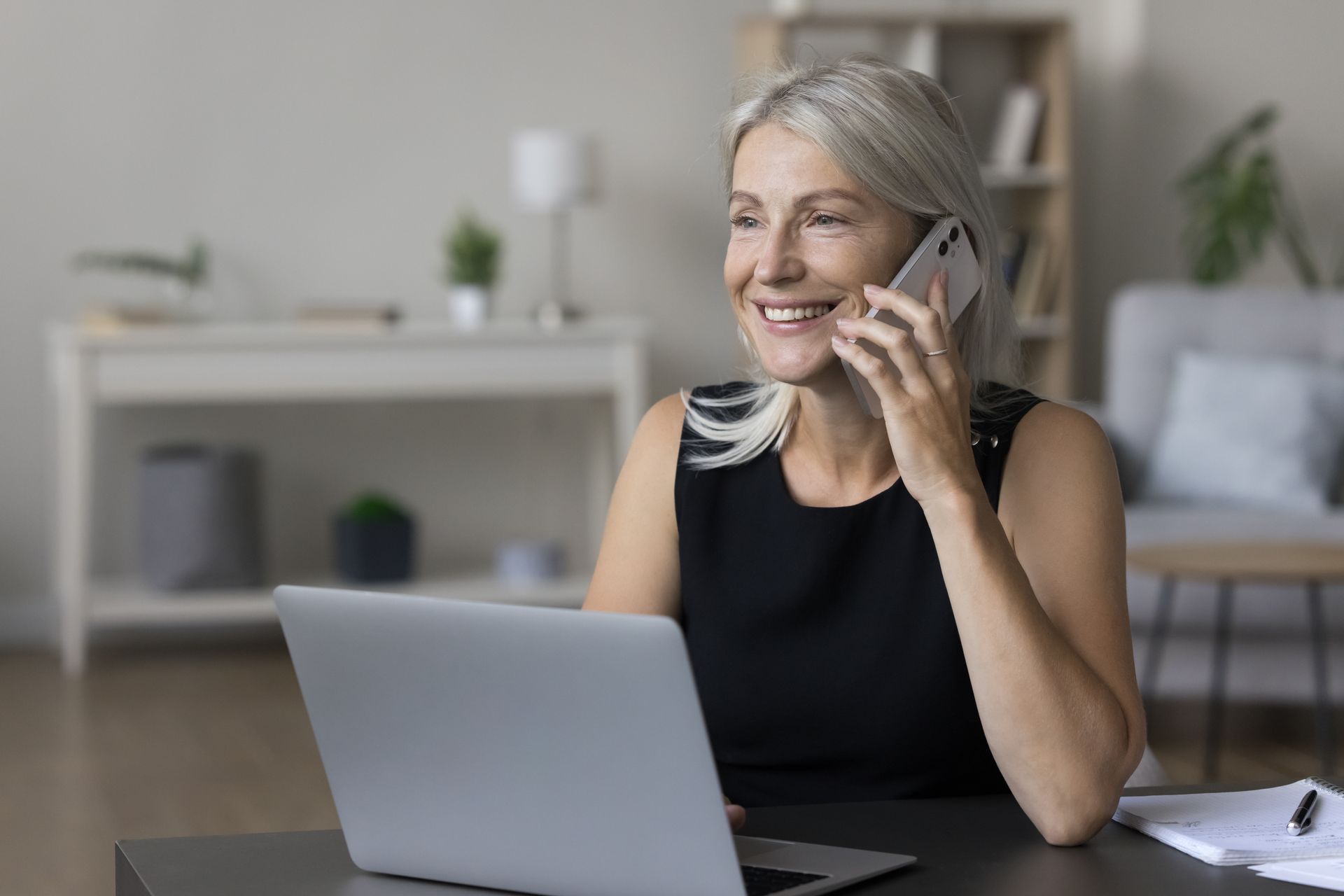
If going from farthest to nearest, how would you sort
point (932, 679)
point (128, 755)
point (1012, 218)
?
point (1012, 218) < point (128, 755) < point (932, 679)

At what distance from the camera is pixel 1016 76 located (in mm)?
5020

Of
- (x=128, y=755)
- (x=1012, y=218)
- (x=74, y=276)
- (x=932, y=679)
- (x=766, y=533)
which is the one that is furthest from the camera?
(x=1012, y=218)

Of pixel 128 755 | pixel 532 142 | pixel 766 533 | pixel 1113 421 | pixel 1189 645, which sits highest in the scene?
pixel 532 142

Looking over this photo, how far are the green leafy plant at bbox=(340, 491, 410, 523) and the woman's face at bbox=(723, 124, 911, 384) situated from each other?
3.17m

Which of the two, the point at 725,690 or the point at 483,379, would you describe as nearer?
the point at 725,690

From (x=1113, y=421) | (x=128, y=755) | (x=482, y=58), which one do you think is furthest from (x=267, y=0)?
(x=1113, y=421)

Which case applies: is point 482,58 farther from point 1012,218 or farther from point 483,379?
point 1012,218

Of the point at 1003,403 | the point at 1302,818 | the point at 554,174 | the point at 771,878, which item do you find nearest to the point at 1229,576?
the point at 1003,403

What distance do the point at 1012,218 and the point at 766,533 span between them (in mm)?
3909

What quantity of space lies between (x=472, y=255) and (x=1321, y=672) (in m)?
2.50

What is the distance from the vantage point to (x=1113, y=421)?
3898 millimetres

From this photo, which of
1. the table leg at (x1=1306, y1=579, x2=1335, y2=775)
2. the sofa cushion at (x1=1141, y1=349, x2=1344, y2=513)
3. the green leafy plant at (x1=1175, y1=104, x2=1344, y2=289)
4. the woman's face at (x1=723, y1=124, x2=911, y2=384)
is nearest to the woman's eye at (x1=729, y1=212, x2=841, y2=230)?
the woman's face at (x1=723, y1=124, x2=911, y2=384)

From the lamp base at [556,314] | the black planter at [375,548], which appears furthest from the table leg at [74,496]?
the lamp base at [556,314]

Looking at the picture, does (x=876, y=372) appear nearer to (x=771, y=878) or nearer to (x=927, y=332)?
(x=927, y=332)
